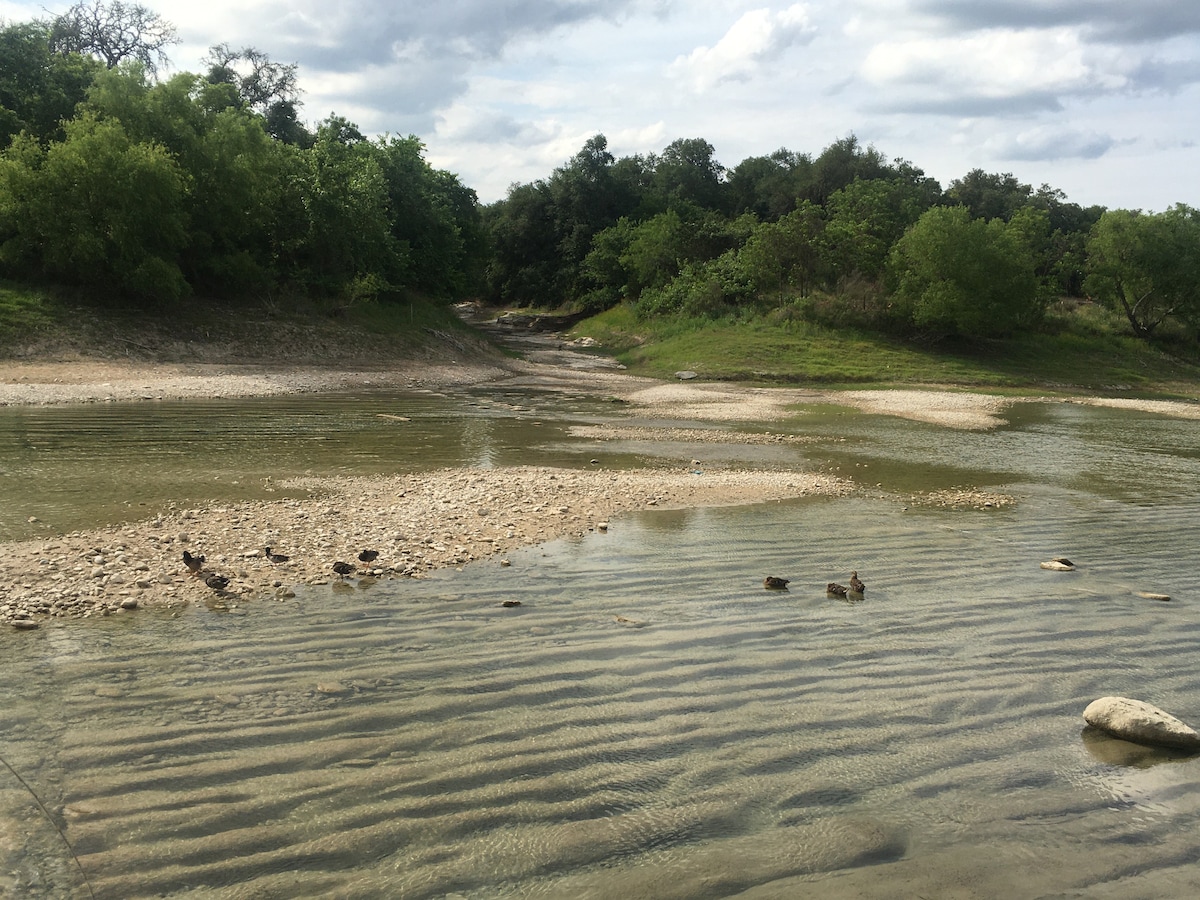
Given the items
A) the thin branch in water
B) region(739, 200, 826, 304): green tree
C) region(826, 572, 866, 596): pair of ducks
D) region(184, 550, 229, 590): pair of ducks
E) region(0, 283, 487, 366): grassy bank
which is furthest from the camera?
region(739, 200, 826, 304): green tree

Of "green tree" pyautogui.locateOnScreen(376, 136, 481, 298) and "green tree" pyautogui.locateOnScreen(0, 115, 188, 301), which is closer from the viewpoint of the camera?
"green tree" pyautogui.locateOnScreen(0, 115, 188, 301)

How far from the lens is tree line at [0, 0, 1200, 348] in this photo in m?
35.5

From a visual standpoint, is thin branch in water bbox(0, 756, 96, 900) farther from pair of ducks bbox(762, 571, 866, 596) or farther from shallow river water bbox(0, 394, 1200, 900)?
pair of ducks bbox(762, 571, 866, 596)

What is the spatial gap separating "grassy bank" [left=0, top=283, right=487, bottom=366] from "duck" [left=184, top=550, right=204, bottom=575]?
90.6ft

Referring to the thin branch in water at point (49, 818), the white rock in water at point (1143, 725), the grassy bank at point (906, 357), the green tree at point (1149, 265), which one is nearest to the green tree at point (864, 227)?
the grassy bank at point (906, 357)

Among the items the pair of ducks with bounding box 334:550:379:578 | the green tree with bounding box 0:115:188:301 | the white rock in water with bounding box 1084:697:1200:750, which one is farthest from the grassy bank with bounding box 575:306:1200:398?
the white rock in water with bounding box 1084:697:1200:750

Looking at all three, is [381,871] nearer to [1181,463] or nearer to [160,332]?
[1181,463]

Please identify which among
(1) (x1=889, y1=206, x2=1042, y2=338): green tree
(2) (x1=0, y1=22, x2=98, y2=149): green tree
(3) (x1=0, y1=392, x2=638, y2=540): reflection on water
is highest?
(2) (x1=0, y1=22, x2=98, y2=149): green tree

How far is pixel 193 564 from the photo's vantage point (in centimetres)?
938

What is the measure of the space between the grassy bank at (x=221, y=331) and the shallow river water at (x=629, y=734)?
97.6 ft

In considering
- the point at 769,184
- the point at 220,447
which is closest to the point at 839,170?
the point at 769,184

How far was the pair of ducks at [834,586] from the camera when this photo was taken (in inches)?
377

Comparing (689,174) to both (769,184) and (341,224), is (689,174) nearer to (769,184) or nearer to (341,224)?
(769,184)

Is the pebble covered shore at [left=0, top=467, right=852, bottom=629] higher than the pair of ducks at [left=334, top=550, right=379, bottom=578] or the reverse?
the reverse
